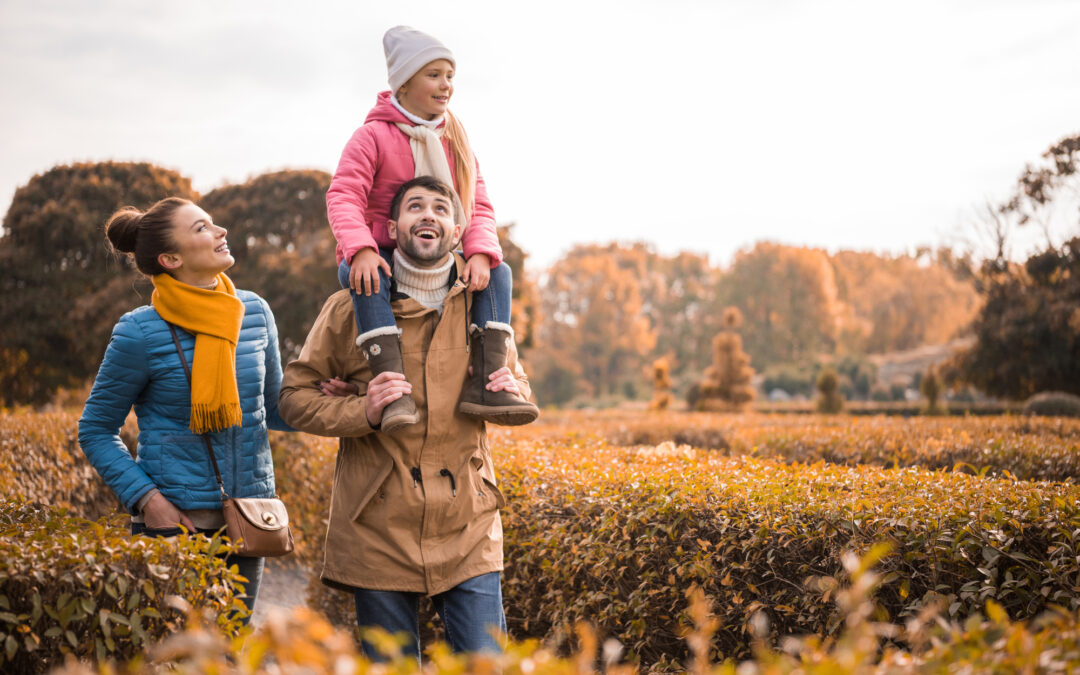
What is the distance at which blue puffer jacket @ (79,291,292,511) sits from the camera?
299 centimetres

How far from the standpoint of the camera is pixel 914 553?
3.07 m

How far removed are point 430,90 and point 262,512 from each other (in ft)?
5.40

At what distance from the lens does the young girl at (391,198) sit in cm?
289

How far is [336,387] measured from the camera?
307cm

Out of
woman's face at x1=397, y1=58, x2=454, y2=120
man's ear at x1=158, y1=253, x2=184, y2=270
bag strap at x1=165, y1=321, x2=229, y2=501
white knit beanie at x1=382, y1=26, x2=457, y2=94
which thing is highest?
white knit beanie at x1=382, y1=26, x2=457, y2=94

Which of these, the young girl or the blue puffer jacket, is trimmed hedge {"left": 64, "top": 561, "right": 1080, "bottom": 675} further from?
the blue puffer jacket

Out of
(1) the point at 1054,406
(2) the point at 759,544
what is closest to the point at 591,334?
(1) the point at 1054,406

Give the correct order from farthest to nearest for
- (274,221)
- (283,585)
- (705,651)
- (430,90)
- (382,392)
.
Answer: (274,221), (283,585), (430,90), (382,392), (705,651)

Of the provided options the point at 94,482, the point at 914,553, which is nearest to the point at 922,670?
the point at 914,553

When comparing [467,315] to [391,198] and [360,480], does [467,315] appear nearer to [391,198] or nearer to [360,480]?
[391,198]

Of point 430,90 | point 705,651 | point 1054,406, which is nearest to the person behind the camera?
point 705,651

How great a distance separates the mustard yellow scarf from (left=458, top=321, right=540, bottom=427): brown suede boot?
84 centimetres

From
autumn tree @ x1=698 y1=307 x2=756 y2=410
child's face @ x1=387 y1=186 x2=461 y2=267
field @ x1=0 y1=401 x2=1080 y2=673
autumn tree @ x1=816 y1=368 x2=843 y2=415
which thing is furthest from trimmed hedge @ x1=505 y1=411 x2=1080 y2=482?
autumn tree @ x1=698 y1=307 x2=756 y2=410

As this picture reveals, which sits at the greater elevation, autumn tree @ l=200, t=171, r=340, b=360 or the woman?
autumn tree @ l=200, t=171, r=340, b=360
